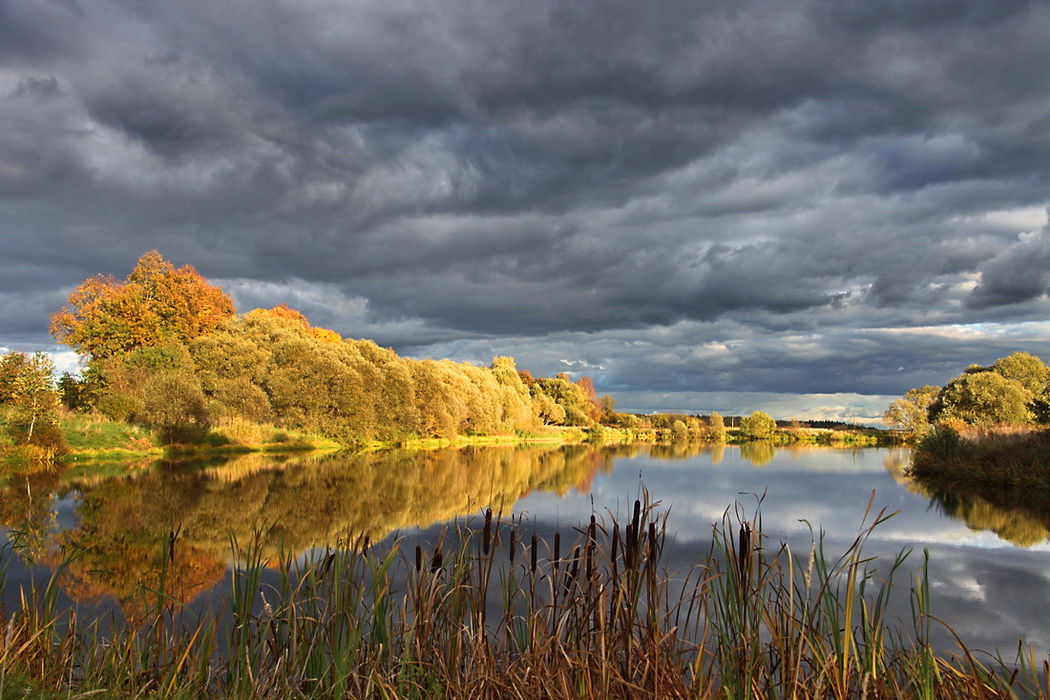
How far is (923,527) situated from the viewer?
17.5 metres

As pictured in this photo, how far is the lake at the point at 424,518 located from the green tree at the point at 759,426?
6810cm

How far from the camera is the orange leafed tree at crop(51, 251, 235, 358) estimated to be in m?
42.2

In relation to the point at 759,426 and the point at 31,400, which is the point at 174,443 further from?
the point at 759,426

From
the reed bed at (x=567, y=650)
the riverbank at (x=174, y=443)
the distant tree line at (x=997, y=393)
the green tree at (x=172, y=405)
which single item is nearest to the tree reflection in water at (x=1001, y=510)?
the reed bed at (x=567, y=650)

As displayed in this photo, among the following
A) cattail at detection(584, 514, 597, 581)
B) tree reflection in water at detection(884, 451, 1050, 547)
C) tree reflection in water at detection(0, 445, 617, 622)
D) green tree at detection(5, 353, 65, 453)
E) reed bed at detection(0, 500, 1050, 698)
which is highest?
green tree at detection(5, 353, 65, 453)

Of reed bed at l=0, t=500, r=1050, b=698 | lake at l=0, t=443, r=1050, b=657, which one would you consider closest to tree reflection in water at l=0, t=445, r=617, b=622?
lake at l=0, t=443, r=1050, b=657

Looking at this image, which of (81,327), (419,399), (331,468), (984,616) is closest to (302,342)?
(419,399)

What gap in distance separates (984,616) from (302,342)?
1692 inches

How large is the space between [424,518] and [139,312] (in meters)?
36.7

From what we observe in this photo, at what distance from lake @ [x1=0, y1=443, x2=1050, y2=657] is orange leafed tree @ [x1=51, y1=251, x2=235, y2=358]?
1864cm

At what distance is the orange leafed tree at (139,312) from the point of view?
42188 mm

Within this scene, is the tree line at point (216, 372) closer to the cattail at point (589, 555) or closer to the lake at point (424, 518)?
the lake at point (424, 518)

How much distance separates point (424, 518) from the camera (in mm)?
17047

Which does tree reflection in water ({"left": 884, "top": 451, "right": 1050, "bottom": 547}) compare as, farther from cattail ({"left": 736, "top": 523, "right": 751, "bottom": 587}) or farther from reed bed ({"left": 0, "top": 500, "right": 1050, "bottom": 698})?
cattail ({"left": 736, "top": 523, "right": 751, "bottom": 587})
